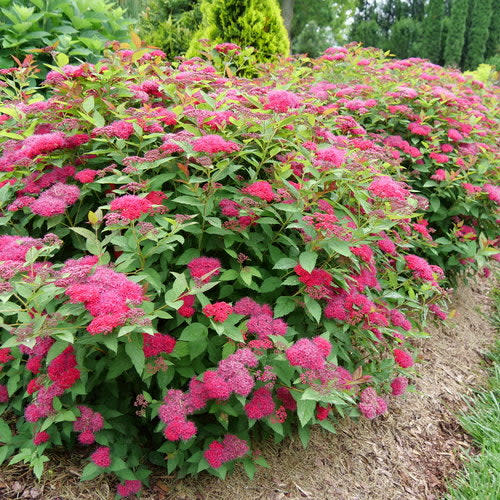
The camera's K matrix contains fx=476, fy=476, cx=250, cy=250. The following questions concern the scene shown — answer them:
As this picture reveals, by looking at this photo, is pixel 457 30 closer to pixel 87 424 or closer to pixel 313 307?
pixel 313 307

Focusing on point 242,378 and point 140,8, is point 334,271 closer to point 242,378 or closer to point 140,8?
point 242,378

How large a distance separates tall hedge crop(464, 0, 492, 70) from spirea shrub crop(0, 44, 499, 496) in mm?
21778

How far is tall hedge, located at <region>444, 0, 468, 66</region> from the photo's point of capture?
20.0 m

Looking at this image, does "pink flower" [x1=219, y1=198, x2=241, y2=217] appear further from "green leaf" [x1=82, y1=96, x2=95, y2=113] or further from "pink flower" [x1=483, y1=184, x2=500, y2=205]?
"pink flower" [x1=483, y1=184, x2=500, y2=205]

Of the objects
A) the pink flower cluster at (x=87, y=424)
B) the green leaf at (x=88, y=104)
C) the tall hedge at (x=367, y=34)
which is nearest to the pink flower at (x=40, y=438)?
the pink flower cluster at (x=87, y=424)

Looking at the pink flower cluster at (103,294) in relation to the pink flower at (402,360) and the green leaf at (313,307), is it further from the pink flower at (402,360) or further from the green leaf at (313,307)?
the pink flower at (402,360)

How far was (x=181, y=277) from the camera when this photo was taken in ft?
5.27

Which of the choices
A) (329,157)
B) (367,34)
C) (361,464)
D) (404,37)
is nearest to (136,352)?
(329,157)

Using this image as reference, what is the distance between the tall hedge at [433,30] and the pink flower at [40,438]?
22.9 metres

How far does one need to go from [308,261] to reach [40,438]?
1166mm

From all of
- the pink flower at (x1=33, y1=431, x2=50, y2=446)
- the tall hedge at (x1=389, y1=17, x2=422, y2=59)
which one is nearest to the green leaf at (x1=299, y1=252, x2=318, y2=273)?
the pink flower at (x1=33, y1=431, x2=50, y2=446)

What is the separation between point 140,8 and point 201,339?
33.5 feet

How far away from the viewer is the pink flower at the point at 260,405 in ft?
5.44

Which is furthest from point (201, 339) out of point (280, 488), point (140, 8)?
point (140, 8)
